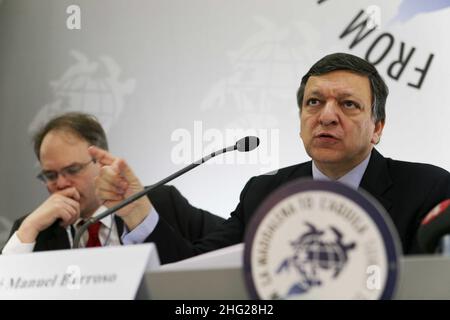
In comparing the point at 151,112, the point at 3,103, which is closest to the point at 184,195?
the point at 151,112

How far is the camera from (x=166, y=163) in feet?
9.58

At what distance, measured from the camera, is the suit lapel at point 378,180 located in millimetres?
1668

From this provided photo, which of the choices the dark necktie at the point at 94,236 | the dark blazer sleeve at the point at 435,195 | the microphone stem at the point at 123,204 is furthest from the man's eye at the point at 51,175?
the dark blazer sleeve at the point at 435,195

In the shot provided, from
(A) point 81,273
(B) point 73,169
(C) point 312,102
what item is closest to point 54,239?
(B) point 73,169

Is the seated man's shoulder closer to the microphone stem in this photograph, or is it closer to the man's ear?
the man's ear

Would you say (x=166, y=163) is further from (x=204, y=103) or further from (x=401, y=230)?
(x=401, y=230)

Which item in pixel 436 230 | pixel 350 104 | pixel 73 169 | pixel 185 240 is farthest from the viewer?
pixel 73 169

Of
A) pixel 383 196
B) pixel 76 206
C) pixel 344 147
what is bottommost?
pixel 76 206

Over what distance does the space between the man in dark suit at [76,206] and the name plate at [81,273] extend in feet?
2.09

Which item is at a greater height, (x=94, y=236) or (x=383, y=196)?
(x=383, y=196)

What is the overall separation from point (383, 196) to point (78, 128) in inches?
57.1

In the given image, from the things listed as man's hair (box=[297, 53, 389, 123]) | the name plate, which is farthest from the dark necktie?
the name plate

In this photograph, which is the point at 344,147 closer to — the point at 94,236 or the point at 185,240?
the point at 185,240

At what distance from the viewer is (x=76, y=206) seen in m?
2.20
